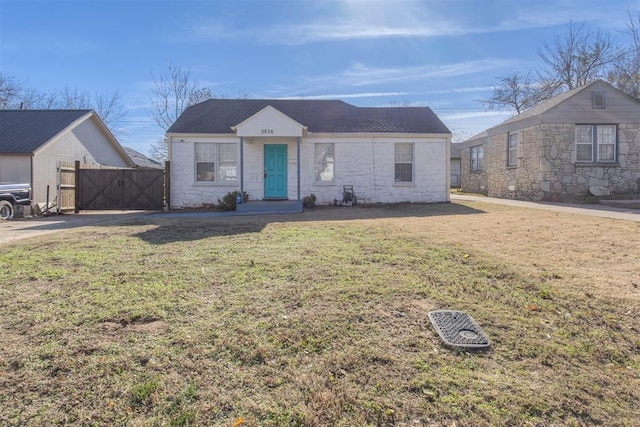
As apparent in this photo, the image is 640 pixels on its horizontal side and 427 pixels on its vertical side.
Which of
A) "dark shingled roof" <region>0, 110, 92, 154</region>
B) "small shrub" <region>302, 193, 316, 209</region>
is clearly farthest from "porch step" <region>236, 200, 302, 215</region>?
"dark shingled roof" <region>0, 110, 92, 154</region>

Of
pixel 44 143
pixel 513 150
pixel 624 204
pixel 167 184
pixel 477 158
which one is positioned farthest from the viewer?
pixel 477 158

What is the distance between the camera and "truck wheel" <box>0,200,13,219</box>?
1245cm

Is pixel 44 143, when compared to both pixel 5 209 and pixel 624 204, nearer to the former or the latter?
pixel 5 209

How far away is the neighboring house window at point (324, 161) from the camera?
1462 centimetres

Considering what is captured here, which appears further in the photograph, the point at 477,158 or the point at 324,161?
the point at 477,158

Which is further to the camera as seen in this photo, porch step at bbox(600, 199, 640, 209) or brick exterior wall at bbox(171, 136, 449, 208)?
brick exterior wall at bbox(171, 136, 449, 208)

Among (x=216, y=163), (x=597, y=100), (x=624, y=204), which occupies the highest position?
(x=597, y=100)

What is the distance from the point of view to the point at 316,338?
2.92 meters

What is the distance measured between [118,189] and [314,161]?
7407mm

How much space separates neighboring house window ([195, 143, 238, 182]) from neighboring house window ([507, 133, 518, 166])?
1265 centimetres

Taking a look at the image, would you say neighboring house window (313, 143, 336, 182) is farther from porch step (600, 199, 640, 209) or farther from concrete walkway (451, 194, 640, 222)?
porch step (600, 199, 640, 209)

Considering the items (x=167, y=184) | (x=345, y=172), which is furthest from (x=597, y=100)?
(x=167, y=184)

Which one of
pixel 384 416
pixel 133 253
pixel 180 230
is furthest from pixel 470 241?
pixel 180 230

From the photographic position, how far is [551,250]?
5613 millimetres
